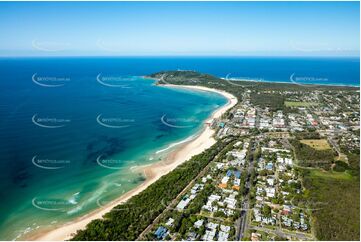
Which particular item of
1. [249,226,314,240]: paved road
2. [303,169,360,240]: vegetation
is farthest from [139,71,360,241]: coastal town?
[303,169,360,240]: vegetation

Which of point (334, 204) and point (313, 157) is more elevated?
point (313, 157)

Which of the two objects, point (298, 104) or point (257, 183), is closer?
point (257, 183)

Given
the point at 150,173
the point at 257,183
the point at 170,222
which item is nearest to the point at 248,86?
the point at 257,183

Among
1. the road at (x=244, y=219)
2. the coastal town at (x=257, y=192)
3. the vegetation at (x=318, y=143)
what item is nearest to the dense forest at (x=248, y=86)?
the coastal town at (x=257, y=192)

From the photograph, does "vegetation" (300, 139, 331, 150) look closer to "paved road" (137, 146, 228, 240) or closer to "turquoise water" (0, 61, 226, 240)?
"paved road" (137, 146, 228, 240)

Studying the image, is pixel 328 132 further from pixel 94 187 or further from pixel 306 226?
pixel 94 187

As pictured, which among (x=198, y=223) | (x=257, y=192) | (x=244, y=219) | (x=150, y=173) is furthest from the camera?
(x=150, y=173)

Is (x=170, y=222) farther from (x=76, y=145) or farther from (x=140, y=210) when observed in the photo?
(x=76, y=145)

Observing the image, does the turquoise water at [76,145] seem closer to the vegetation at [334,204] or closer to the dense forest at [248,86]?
the dense forest at [248,86]
